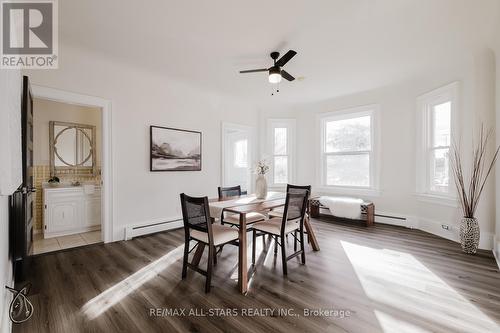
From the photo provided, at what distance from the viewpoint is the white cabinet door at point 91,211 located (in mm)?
4035

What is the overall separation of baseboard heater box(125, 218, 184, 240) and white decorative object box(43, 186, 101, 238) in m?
1.00

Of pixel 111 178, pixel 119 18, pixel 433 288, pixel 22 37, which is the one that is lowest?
pixel 433 288

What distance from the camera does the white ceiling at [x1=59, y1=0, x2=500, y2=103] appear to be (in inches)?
89.1

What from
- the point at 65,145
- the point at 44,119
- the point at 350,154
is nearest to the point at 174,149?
the point at 65,145

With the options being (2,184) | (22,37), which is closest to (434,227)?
(2,184)

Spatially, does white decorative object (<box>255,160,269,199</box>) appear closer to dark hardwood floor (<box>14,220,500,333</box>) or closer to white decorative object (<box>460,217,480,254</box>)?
dark hardwood floor (<box>14,220,500,333</box>)

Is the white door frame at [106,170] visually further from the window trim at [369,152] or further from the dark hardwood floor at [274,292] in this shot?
the window trim at [369,152]

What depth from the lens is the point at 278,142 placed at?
19.3 ft

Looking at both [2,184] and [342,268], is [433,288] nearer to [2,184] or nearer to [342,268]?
[342,268]

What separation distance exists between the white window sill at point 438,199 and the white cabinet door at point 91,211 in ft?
18.8

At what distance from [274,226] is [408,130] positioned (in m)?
3.41

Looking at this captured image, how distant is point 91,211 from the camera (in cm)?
410

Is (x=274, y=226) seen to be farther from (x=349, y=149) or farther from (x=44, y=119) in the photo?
(x=44, y=119)

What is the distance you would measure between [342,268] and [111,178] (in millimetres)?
3355
